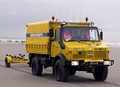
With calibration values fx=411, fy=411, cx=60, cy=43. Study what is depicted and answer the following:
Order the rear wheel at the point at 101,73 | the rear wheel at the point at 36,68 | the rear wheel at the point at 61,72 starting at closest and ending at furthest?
the rear wheel at the point at 61,72
the rear wheel at the point at 101,73
the rear wheel at the point at 36,68

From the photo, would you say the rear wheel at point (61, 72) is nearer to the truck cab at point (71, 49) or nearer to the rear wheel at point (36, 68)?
the truck cab at point (71, 49)

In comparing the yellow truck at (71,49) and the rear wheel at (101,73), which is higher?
the yellow truck at (71,49)

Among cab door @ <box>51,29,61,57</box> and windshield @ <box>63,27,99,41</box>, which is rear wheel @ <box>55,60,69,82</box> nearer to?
cab door @ <box>51,29,61,57</box>

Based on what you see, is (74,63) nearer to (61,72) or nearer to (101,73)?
(61,72)

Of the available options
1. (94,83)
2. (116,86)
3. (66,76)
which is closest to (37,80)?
(66,76)

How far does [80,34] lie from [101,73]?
1.93m

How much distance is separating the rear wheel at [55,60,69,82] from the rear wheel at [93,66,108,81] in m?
1.64

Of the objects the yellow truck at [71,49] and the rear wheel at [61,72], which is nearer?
the yellow truck at [71,49]

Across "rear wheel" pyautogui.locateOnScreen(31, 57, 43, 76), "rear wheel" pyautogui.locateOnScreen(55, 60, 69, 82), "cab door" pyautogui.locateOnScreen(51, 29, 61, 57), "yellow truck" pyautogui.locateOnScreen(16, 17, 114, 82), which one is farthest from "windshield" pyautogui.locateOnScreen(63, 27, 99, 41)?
"rear wheel" pyautogui.locateOnScreen(31, 57, 43, 76)

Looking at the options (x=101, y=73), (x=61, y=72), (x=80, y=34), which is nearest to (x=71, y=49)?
(x=61, y=72)

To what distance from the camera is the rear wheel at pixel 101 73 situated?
58.2ft

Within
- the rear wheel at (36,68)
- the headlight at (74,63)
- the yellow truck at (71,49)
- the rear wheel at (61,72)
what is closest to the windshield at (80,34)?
the yellow truck at (71,49)

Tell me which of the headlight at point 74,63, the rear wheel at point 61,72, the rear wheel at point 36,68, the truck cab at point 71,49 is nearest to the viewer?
the headlight at point 74,63

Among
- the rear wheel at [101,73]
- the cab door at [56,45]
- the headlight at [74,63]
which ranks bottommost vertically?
the rear wheel at [101,73]
